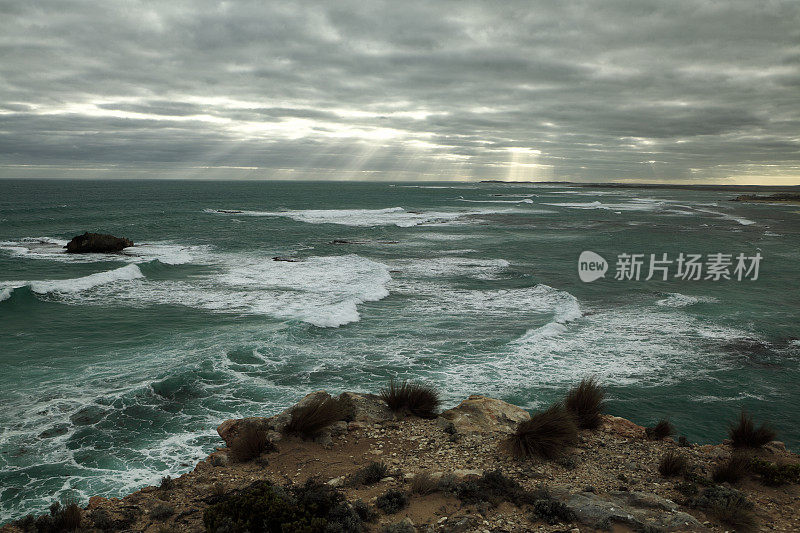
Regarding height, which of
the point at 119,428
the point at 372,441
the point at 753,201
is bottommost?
the point at 119,428

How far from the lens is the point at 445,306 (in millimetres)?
21047

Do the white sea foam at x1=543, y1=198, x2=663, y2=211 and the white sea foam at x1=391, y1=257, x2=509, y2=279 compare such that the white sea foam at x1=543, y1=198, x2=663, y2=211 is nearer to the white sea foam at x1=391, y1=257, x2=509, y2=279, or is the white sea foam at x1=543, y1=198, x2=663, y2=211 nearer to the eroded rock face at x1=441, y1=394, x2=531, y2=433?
the white sea foam at x1=391, y1=257, x2=509, y2=279

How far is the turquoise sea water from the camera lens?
10.6 metres

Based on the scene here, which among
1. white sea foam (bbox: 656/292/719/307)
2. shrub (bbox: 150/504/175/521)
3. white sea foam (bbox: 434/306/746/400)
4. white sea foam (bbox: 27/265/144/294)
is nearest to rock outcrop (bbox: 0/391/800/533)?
shrub (bbox: 150/504/175/521)

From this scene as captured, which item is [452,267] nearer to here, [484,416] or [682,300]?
[682,300]

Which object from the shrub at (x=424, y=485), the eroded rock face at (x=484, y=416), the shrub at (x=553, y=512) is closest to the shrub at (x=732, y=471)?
the shrub at (x=553, y=512)

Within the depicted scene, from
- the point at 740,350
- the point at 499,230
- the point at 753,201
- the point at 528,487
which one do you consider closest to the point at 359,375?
the point at 528,487

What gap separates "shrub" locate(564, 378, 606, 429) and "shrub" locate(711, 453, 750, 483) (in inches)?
81.3

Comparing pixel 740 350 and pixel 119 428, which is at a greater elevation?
pixel 740 350

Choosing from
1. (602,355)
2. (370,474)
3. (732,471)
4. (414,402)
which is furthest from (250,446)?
(602,355)

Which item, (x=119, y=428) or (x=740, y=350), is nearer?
(x=119, y=428)

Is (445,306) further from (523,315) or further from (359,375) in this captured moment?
(359,375)

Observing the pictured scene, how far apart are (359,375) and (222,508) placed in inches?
298

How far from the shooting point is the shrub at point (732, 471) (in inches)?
289
